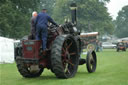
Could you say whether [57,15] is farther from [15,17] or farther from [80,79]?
[80,79]

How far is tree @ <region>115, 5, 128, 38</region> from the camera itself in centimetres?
9649

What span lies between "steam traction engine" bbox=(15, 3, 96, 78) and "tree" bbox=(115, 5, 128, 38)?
86023 millimetres

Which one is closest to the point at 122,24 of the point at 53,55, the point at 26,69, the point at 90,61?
the point at 90,61

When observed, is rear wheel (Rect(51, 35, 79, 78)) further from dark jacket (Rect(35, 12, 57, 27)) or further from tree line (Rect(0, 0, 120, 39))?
tree line (Rect(0, 0, 120, 39))

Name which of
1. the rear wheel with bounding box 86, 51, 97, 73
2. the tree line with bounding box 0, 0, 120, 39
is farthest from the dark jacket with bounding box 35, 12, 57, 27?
the tree line with bounding box 0, 0, 120, 39

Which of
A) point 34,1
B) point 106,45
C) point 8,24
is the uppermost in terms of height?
point 34,1

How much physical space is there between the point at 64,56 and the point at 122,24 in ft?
306

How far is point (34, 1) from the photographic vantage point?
42469mm

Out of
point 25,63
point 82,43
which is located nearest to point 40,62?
point 25,63

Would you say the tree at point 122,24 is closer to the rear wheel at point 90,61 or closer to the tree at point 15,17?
the tree at point 15,17

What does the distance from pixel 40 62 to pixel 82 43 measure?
2874 mm

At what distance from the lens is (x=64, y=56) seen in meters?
9.80

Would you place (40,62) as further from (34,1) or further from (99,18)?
(99,18)

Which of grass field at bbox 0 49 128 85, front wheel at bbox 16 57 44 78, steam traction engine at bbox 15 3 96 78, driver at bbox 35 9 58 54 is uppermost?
driver at bbox 35 9 58 54
